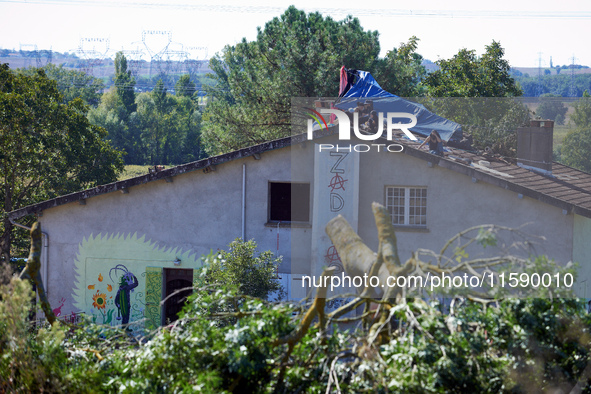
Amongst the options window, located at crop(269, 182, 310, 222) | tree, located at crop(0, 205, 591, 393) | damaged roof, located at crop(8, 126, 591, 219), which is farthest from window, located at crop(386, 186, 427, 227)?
tree, located at crop(0, 205, 591, 393)

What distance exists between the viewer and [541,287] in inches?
189

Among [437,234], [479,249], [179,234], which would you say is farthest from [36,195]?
[479,249]

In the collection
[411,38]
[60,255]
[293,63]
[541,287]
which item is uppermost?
[411,38]

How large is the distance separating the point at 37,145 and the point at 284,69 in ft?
28.8

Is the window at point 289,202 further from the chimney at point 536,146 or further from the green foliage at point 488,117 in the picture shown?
the chimney at point 536,146

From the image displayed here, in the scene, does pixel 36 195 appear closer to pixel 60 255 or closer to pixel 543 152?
pixel 60 255

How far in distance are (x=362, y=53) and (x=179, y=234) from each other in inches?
473

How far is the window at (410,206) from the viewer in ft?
38.6

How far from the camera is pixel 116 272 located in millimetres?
13359

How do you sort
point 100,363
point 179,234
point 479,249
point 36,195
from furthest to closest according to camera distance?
point 36,195, point 179,234, point 479,249, point 100,363

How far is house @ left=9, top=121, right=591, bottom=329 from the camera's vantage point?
11.3 m

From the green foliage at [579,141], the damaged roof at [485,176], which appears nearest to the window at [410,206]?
the damaged roof at [485,176]

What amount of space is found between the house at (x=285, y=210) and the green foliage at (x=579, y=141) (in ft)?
7.48

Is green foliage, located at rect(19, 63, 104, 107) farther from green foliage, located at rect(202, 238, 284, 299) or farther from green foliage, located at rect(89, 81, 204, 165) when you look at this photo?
green foliage, located at rect(202, 238, 284, 299)
